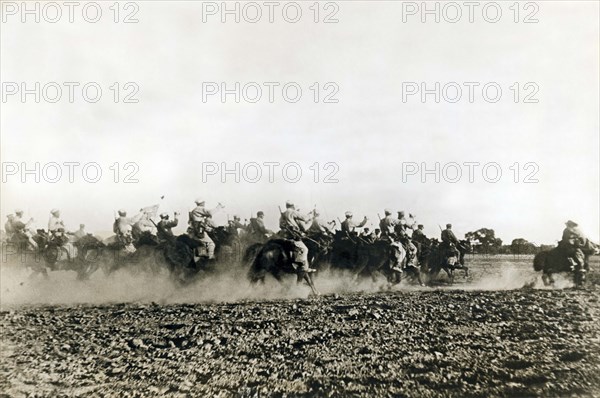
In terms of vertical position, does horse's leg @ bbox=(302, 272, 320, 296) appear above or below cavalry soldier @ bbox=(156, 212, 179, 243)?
below

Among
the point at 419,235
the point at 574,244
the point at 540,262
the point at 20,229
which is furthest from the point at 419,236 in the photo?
the point at 20,229

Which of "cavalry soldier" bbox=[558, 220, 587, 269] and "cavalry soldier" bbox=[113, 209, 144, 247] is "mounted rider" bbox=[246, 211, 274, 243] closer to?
"cavalry soldier" bbox=[113, 209, 144, 247]

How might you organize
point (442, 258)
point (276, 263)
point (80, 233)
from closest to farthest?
1. point (276, 263)
2. point (80, 233)
3. point (442, 258)

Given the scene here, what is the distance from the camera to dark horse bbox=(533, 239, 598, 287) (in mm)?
9867

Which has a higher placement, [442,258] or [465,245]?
[465,245]

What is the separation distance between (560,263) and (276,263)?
5.60 metres

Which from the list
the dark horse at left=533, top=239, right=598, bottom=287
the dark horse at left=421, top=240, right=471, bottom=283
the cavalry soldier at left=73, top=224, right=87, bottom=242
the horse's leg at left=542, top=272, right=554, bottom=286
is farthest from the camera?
the dark horse at left=421, top=240, right=471, bottom=283

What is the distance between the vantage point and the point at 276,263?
32.0ft

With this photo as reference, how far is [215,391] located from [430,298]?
4277 mm

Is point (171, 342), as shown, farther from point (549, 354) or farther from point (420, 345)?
point (549, 354)

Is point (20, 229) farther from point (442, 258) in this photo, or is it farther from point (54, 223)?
point (442, 258)

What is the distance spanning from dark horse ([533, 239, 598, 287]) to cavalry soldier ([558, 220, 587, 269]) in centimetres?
4

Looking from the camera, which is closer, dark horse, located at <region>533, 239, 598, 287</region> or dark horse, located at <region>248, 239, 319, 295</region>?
dark horse, located at <region>248, 239, 319, 295</region>

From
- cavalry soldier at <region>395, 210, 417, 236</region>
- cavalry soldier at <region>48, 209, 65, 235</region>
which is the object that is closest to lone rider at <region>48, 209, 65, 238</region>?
cavalry soldier at <region>48, 209, 65, 235</region>
